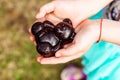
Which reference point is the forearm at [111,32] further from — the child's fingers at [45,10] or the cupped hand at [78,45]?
the child's fingers at [45,10]

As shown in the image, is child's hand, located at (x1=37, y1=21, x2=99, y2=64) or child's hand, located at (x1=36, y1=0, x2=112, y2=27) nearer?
child's hand, located at (x1=37, y1=21, x2=99, y2=64)

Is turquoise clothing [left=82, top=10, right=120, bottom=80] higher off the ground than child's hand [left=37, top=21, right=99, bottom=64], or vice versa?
child's hand [left=37, top=21, right=99, bottom=64]

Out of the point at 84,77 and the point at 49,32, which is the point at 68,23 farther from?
the point at 84,77

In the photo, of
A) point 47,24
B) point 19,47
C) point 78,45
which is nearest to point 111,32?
point 78,45

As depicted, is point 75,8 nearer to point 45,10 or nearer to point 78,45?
point 45,10

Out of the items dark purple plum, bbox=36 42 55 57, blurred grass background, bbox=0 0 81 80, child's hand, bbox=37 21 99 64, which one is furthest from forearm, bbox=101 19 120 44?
blurred grass background, bbox=0 0 81 80

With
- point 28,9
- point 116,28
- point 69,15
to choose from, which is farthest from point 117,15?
point 28,9

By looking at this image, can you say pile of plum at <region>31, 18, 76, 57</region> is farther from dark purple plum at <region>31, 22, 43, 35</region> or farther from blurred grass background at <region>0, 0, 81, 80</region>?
blurred grass background at <region>0, 0, 81, 80</region>
